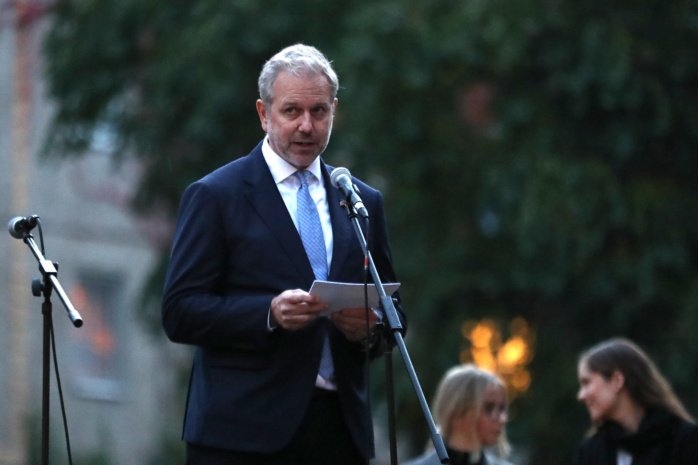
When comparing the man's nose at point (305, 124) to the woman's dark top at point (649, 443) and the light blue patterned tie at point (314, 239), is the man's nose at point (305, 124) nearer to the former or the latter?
the light blue patterned tie at point (314, 239)

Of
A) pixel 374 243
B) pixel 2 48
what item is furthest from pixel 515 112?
pixel 2 48

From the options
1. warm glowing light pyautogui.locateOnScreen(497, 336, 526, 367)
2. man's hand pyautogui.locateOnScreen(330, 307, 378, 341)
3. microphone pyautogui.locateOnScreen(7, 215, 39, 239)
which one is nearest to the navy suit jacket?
man's hand pyautogui.locateOnScreen(330, 307, 378, 341)

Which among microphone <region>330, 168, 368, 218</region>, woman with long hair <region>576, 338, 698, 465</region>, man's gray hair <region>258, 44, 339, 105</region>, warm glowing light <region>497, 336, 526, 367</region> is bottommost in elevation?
warm glowing light <region>497, 336, 526, 367</region>

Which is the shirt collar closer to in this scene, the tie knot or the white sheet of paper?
the tie knot

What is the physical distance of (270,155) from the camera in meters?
4.57

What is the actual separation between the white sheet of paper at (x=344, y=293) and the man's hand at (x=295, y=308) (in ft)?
0.10

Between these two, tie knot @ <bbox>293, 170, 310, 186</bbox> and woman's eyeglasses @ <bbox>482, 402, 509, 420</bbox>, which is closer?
tie knot @ <bbox>293, 170, 310, 186</bbox>

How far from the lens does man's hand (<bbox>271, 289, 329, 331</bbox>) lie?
13.4 ft

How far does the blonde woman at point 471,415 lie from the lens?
6.84m

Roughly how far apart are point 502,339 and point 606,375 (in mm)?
5354

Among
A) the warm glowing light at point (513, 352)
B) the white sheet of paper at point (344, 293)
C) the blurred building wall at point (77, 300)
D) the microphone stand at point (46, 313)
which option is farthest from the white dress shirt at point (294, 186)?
the blurred building wall at point (77, 300)

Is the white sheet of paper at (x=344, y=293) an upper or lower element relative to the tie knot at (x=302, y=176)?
lower

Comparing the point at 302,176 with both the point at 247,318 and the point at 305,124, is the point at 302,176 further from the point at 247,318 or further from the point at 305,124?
the point at 247,318

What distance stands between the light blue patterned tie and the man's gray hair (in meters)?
0.36
